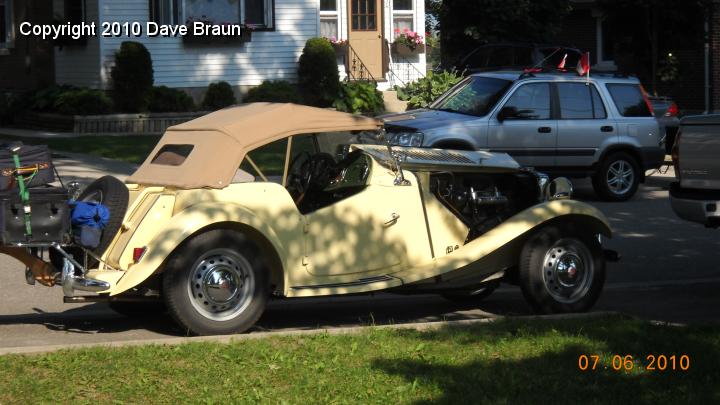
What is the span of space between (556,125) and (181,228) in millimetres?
9836

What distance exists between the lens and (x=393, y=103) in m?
27.5

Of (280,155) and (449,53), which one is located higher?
(449,53)

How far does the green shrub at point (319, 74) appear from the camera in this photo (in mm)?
26484

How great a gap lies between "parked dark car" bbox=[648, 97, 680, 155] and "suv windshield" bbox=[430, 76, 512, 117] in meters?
3.02

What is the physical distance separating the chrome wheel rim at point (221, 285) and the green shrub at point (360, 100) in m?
18.5

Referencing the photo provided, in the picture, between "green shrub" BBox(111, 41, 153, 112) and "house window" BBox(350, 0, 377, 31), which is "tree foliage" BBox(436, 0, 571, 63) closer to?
"house window" BBox(350, 0, 377, 31)

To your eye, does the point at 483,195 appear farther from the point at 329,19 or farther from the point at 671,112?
the point at 329,19

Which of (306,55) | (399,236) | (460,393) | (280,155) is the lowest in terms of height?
(460,393)

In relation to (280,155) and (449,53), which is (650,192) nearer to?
(280,155)

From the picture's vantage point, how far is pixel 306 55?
26.7 metres

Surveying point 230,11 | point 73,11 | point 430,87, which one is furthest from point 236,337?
point 73,11

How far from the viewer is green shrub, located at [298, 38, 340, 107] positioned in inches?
1043

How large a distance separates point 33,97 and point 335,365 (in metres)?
21.4

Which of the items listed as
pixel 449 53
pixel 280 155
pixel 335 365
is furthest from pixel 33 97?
pixel 335 365
